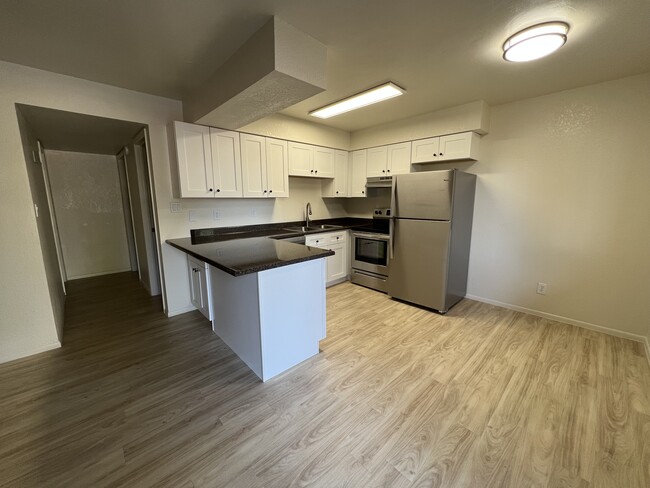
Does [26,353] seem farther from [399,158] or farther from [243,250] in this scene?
[399,158]

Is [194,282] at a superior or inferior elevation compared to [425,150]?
inferior

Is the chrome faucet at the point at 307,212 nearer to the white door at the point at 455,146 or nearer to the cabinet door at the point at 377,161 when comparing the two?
the cabinet door at the point at 377,161

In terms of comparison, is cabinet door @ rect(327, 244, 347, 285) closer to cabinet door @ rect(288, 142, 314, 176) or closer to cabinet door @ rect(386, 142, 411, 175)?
cabinet door @ rect(288, 142, 314, 176)

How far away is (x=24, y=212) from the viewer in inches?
86.4

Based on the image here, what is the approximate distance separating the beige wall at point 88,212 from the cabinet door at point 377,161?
460 centimetres

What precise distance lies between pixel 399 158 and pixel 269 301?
289 cm

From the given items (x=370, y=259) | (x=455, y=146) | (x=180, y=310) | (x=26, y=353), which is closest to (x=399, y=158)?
(x=455, y=146)

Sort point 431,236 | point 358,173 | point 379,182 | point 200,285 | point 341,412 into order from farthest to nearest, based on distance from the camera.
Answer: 1. point 358,173
2. point 379,182
3. point 431,236
4. point 200,285
5. point 341,412

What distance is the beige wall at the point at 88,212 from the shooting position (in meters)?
4.29

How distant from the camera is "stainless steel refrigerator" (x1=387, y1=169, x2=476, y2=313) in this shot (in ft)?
9.60

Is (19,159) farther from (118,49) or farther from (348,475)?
(348,475)

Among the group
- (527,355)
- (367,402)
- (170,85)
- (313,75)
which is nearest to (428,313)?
(527,355)

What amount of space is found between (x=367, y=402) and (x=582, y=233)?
9.33ft

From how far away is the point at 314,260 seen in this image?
2.14 metres
